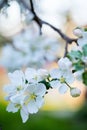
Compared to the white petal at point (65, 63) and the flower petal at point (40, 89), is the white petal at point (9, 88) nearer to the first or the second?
the flower petal at point (40, 89)

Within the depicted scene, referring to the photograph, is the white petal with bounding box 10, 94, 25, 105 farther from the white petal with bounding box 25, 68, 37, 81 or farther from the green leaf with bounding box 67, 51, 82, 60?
the green leaf with bounding box 67, 51, 82, 60

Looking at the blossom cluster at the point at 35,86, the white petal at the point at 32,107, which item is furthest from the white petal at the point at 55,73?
the white petal at the point at 32,107

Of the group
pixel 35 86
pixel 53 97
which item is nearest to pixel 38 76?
pixel 35 86

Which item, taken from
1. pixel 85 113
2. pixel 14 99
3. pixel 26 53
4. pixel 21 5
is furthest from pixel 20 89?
pixel 85 113

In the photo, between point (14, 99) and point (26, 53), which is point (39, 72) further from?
point (26, 53)

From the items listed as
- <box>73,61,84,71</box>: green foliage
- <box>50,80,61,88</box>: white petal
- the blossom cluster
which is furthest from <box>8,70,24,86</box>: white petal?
<box>73,61,84,71</box>: green foliage

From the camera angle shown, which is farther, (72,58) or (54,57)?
(54,57)

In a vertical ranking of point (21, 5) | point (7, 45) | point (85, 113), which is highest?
point (21, 5)

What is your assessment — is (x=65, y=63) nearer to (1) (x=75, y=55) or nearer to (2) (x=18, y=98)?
(1) (x=75, y=55)
